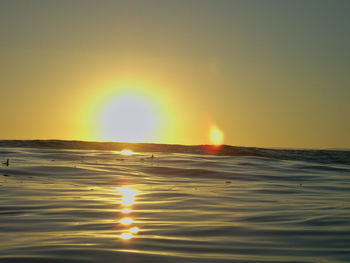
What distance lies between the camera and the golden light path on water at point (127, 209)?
4187 millimetres

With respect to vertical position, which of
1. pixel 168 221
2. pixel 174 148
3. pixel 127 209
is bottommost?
pixel 168 221

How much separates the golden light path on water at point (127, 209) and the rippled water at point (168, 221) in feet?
0.04

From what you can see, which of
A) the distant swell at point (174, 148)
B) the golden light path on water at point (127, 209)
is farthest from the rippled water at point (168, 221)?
the distant swell at point (174, 148)

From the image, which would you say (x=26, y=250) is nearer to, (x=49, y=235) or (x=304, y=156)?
(x=49, y=235)

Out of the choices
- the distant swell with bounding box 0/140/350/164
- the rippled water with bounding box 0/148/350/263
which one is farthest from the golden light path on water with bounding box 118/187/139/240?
the distant swell with bounding box 0/140/350/164

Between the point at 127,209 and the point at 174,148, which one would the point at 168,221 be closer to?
the point at 127,209

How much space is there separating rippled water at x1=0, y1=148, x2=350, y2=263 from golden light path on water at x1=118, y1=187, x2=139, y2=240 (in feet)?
0.04

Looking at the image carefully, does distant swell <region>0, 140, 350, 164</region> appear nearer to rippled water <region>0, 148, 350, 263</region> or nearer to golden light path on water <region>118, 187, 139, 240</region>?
rippled water <region>0, 148, 350, 263</region>

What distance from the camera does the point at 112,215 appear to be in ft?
17.1

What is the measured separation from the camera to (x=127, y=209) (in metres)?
5.67

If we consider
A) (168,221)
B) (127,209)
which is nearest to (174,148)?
(127,209)

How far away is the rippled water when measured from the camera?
3.50 meters

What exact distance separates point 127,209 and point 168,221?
89 centimetres

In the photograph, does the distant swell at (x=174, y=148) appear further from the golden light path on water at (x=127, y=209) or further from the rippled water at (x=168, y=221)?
the golden light path on water at (x=127, y=209)
